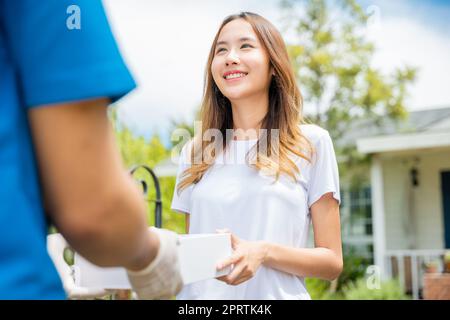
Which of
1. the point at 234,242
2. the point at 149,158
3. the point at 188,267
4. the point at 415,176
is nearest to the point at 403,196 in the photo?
the point at 415,176

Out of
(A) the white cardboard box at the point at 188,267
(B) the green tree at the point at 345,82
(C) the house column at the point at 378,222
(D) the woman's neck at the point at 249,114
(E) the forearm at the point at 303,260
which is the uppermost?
(B) the green tree at the point at 345,82

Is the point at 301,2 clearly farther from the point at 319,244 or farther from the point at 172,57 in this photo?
the point at 319,244

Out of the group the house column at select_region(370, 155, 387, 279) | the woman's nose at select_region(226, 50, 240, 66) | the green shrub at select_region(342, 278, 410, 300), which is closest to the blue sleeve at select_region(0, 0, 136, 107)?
the woman's nose at select_region(226, 50, 240, 66)

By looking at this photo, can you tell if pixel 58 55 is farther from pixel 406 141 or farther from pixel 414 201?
pixel 414 201

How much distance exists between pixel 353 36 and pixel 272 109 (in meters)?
7.55

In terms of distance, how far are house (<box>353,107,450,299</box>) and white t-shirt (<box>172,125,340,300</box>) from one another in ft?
18.6

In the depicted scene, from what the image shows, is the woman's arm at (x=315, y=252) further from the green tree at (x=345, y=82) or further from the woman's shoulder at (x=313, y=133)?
the green tree at (x=345, y=82)

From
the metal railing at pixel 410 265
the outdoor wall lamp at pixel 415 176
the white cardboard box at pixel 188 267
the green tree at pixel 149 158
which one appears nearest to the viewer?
the white cardboard box at pixel 188 267

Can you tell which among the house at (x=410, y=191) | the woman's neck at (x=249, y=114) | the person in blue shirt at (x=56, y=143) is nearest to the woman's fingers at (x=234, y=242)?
the woman's neck at (x=249, y=114)

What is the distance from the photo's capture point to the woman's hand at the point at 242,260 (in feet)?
4.19

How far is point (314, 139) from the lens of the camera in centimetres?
157

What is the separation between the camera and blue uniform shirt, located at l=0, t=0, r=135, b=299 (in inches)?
20.8

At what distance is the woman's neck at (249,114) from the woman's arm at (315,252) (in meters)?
0.28

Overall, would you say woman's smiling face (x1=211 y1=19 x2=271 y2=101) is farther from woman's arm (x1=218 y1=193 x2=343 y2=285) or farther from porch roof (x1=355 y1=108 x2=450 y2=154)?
porch roof (x1=355 y1=108 x2=450 y2=154)
